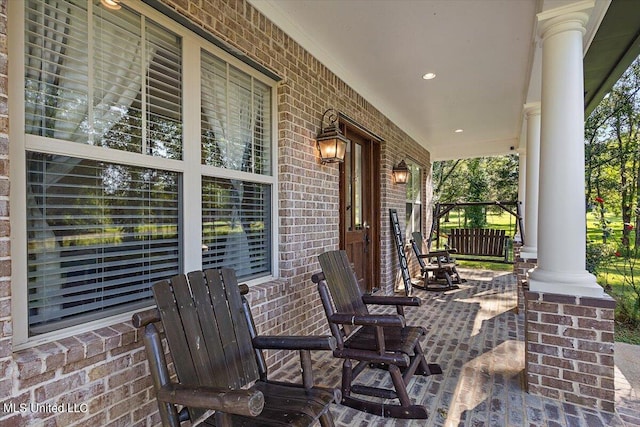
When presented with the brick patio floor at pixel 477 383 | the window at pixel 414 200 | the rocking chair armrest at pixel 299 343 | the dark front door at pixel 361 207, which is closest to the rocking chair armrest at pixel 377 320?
the rocking chair armrest at pixel 299 343

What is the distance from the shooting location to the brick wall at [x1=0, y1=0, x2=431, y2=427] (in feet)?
3.78

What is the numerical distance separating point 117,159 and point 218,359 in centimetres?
108

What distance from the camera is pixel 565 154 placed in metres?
2.22

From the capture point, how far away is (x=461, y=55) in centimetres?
324

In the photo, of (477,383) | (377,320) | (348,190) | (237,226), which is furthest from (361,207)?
(377,320)

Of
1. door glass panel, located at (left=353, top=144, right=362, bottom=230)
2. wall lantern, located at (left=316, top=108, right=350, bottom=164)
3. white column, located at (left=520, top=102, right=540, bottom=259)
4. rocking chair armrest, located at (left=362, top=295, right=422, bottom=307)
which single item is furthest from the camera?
door glass panel, located at (left=353, top=144, right=362, bottom=230)

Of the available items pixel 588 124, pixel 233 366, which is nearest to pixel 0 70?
pixel 233 366

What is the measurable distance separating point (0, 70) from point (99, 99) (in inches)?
16.5

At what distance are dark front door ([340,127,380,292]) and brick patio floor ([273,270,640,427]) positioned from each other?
986 mm

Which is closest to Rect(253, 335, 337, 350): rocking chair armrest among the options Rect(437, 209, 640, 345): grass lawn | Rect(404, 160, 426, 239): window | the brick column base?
the brick column base

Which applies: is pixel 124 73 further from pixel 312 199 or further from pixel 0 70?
pixel 312 199

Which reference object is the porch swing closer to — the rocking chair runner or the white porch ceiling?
the white porch ceiling

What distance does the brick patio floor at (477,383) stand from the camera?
1.94 metres

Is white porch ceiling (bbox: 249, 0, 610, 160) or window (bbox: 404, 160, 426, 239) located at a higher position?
white porch ceiling (bbox: 249, 0, 610, 160)
